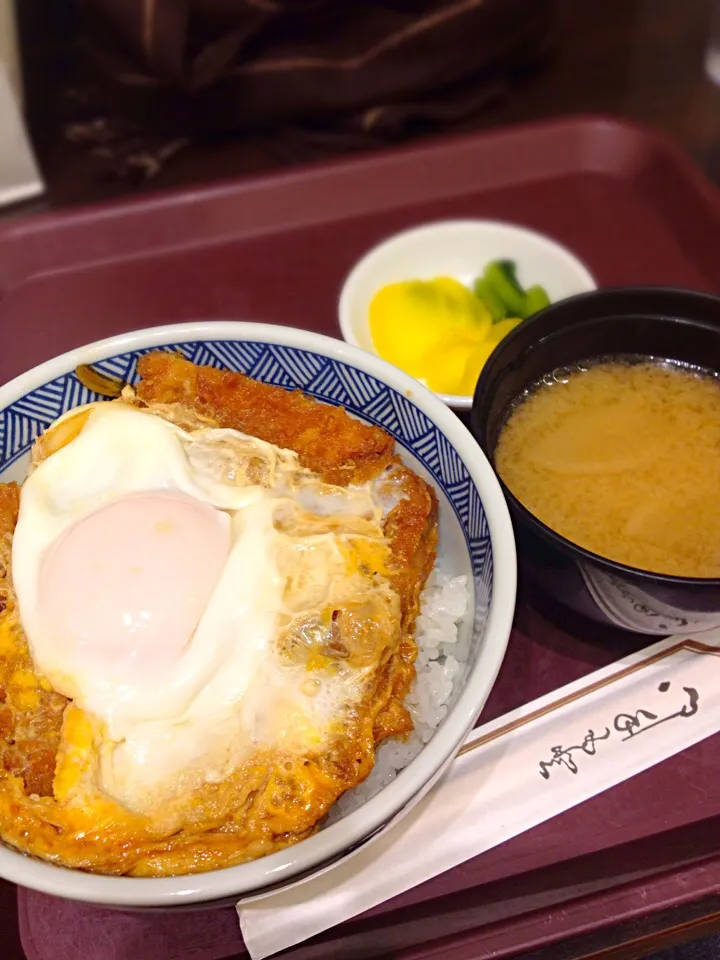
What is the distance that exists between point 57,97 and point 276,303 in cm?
Result: 157

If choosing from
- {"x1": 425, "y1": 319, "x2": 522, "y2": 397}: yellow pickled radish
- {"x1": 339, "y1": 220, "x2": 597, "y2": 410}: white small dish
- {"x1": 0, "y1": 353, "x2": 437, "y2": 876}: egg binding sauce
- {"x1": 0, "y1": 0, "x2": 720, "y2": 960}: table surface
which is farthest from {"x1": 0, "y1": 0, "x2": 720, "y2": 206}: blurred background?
{"x1": 0, "y1": 353, "x2": 437, "y2": 876}: egg binding sauce

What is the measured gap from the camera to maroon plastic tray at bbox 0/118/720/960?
1173 mm

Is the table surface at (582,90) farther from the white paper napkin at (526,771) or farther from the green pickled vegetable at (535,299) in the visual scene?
the white paper napkin at (526,771)

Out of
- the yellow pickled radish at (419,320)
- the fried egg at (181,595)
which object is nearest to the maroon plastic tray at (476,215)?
the yellow pickled radish at (419,320)

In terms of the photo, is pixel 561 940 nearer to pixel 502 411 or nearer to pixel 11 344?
pixel 502 411

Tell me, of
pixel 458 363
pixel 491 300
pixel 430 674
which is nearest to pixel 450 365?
pixel 458 363

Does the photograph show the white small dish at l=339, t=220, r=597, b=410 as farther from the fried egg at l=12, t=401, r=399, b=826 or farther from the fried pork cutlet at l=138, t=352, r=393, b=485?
the fried egg at l=12, t=401, r=399, b=826

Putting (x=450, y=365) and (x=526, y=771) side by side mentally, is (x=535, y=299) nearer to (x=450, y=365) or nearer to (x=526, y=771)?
(x=450, y=365)

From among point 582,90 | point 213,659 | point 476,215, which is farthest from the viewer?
point 582,90

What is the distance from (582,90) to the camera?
2896mm

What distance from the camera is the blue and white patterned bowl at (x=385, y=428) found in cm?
92

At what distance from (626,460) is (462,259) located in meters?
0.82

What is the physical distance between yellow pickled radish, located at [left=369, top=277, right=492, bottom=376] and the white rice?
69 cm

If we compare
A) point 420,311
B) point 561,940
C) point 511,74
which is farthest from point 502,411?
point 511,74
